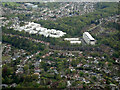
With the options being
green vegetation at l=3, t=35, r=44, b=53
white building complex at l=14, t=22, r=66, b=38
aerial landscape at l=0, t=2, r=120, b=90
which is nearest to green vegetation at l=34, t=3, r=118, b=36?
aerial landscape at l=0, t=2, r=120, b=90

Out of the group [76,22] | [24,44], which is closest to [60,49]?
[24,44]

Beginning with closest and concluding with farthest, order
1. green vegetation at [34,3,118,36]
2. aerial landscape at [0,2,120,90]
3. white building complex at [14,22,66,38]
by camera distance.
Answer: aerial landscape at [0,2,120,90] → white building complex at [14,22,66,38] → green vegetation at [34,3,118,36]

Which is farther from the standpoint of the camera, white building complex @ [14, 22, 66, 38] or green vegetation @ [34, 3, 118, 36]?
green vegetation @ [34, 3, 118, 36]

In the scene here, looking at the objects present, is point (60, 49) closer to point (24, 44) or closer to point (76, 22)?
point (24, 44)

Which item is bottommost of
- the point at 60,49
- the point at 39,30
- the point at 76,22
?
the point at 60,49

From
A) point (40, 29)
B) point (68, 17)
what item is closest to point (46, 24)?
point (40, 29)

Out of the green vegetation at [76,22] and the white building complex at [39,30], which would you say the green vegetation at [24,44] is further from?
the green vegetation at [76,22]

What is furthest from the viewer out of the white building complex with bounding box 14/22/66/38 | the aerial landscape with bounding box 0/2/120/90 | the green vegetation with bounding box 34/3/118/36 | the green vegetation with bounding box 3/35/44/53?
the green vegetation with bounding box 34/3/118/36

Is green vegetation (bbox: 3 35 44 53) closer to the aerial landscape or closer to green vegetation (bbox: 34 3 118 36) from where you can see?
the aerial landscape

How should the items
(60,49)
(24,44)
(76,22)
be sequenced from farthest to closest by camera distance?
(76,22) → (24,44) → (60,49)
